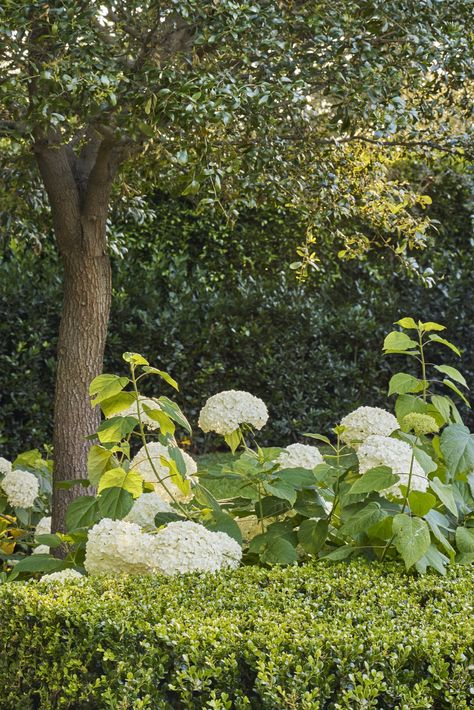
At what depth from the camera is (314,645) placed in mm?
1986

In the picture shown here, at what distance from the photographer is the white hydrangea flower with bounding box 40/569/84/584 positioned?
2558mm

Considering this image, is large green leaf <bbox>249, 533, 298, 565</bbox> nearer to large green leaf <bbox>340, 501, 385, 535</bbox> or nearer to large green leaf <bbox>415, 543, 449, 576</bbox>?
large green leaf <bbox>340, 501, 385, 535</bbox>

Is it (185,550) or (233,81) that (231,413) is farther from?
(233,81)

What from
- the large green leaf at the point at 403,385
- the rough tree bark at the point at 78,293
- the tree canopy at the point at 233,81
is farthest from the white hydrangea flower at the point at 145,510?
the rough tree bark at the point at 78,293

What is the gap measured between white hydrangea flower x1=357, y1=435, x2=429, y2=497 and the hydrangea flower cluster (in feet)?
1.69

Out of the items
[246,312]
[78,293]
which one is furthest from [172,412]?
[246,312]

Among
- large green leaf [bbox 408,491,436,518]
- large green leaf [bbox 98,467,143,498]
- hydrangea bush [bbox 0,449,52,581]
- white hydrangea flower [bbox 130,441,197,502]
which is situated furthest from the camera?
hydrangea bush [bbox 0,449,52,581]

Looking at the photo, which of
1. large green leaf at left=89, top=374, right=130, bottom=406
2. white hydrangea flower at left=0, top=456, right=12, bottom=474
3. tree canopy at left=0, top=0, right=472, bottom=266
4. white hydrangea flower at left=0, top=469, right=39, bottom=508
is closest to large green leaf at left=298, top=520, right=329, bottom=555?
large green leaf at left=89, top=374, right=130, bottom=406

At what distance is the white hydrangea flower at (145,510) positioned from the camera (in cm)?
298

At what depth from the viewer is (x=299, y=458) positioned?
319cm

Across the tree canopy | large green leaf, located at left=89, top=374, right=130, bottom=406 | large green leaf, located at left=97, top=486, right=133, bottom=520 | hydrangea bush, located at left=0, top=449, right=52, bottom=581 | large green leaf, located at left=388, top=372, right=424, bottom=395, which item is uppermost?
the tree canopy

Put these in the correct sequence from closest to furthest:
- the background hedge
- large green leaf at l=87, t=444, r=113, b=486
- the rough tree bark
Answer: large green leaf at l=87, t=444, r=113, b=486, the rough tree bark, the background hedge

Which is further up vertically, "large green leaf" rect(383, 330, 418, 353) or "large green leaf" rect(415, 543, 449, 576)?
"large green leaf" rect(383, 330, 418, 353)

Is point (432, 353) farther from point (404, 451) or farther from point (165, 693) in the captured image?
point (165, 693)
